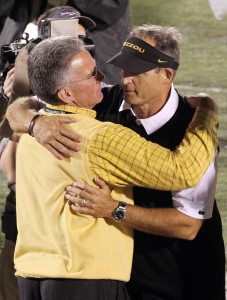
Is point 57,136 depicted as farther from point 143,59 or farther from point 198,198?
point 198,198

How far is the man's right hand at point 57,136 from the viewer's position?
3.75 metres

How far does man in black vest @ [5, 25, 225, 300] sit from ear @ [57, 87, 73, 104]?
5.3 inches

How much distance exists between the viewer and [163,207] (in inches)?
156

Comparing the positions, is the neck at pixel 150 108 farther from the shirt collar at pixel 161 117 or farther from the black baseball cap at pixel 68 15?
the black baseball cap at pixel 68 15

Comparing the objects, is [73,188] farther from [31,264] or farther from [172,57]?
[172,57]

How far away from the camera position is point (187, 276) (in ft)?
13.4

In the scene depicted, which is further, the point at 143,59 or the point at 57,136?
the point at 143,59

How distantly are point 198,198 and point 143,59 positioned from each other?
1.94 feet

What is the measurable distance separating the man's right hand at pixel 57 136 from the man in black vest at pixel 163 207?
1cm

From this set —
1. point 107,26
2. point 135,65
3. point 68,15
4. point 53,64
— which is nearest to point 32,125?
point 53,64

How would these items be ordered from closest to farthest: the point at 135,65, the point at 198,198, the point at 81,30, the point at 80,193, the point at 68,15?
the point at 80,193 → the point at 198,198 → the point at 135,65 → the point at 68,15 → the point at 81,30

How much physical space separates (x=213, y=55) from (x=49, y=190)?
8046 mm

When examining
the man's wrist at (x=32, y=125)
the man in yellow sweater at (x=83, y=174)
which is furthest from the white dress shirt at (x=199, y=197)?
the man's wrist at (x=32, y=125)

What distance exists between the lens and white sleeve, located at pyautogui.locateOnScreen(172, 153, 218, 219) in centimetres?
386
